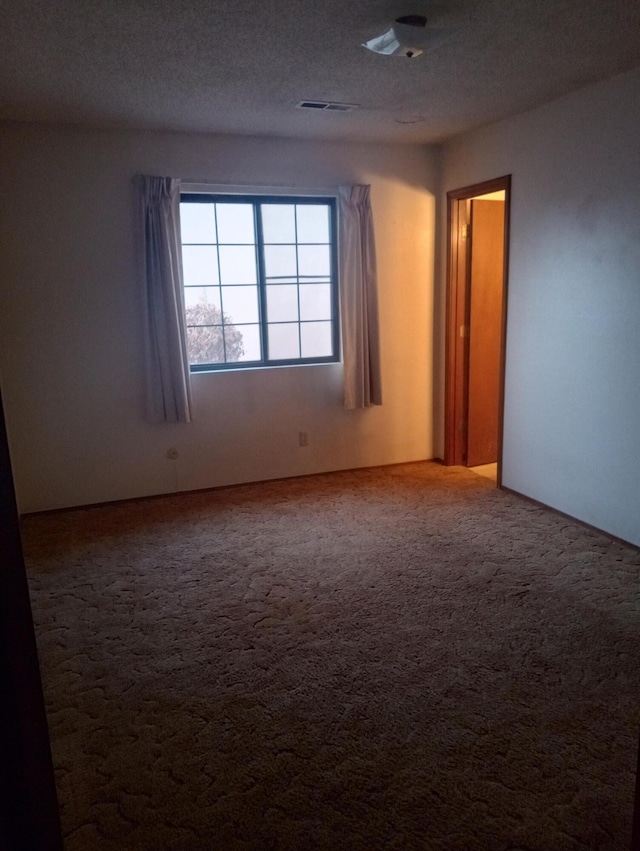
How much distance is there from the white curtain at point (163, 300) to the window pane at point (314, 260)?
980 millimetres

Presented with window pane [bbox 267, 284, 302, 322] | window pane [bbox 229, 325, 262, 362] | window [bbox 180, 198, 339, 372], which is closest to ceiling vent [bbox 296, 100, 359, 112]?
window [bbox 180, 198, 339, 372]

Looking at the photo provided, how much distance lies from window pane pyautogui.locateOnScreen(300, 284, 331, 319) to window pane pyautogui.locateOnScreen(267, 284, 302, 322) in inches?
2.6

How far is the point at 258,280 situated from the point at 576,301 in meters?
2.26

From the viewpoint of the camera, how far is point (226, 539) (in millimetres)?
3766

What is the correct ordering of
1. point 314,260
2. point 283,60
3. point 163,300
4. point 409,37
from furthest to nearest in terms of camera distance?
point 314,260 < point 163,300 < point 283,60 < point 409,37

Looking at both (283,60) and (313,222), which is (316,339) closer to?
(313,222)

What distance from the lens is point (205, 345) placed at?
181 inches

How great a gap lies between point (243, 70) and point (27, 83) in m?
1.12

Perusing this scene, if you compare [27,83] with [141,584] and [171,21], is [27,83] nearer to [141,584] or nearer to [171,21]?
[171,21]

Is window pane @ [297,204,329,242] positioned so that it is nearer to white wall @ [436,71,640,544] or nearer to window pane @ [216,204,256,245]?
window pane @ [216,204,256,245]

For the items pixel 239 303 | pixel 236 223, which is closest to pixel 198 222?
pixel 236 223

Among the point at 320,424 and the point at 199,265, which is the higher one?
the point at 199,265

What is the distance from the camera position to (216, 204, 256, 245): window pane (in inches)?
177

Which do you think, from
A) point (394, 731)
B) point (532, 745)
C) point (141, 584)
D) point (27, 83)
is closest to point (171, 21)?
point (27, 83)
